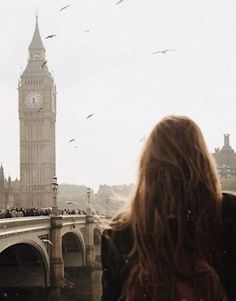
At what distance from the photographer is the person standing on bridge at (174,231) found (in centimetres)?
222

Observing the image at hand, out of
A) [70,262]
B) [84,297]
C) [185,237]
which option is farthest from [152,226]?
[70,262]

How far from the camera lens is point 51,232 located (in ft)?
91.9

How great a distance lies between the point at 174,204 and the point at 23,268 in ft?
88.3

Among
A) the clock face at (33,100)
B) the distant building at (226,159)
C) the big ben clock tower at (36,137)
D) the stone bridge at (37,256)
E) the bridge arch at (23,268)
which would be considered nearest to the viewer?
the stone bridge at (37,256)

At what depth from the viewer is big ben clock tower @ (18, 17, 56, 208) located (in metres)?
95.4

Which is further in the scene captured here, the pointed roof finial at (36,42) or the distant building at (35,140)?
the pointed roof finial at (36,42)

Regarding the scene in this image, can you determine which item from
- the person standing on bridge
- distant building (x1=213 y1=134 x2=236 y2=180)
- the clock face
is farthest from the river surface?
the clock face

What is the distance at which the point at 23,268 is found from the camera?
28.5 metres

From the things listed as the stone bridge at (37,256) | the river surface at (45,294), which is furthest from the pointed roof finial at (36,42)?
the river surface at (45,294)

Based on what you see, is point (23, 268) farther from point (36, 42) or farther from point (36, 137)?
point (36, 42)

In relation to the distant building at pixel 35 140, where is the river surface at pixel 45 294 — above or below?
below

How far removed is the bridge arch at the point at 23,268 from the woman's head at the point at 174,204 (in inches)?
1003

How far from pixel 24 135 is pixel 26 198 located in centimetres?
891

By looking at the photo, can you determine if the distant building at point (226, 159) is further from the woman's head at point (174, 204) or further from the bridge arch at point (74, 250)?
the woman's head at point (174, 204)
